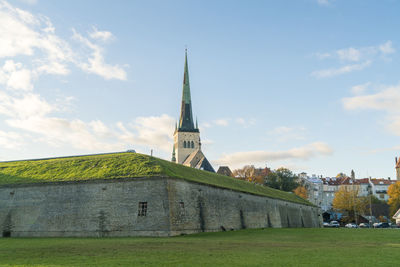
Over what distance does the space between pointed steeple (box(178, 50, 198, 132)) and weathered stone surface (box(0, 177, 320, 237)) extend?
8121 centimetres

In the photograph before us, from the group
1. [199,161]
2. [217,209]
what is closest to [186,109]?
[199,161]

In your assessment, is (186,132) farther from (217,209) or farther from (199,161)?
(217,209)

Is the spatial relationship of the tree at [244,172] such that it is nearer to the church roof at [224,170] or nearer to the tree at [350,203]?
the church roof at [224,170]

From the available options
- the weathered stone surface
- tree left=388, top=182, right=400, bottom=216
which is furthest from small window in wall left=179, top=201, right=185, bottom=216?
tree left=388, top=182, right=400, bottom=216

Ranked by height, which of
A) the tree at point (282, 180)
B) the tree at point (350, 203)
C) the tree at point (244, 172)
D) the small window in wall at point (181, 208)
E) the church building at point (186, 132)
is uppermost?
the church building at point (186, 132)

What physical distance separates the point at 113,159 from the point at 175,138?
88.6 metres

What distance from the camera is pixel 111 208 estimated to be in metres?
32.4

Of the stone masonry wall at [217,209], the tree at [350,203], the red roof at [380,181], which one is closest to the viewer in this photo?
the stone masonry wall at [217,209]

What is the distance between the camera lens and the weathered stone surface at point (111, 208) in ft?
103

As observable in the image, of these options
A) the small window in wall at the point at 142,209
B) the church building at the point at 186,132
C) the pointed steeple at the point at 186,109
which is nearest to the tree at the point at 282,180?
the church building at the point at 186,132

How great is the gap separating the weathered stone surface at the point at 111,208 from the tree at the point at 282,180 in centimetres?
6358

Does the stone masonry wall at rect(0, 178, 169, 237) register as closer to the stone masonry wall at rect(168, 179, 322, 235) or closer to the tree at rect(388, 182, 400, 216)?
the stone masonry wall at rect(168, 179, 322, 235)

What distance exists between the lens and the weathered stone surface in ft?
103

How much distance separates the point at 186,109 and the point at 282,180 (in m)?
39.5
